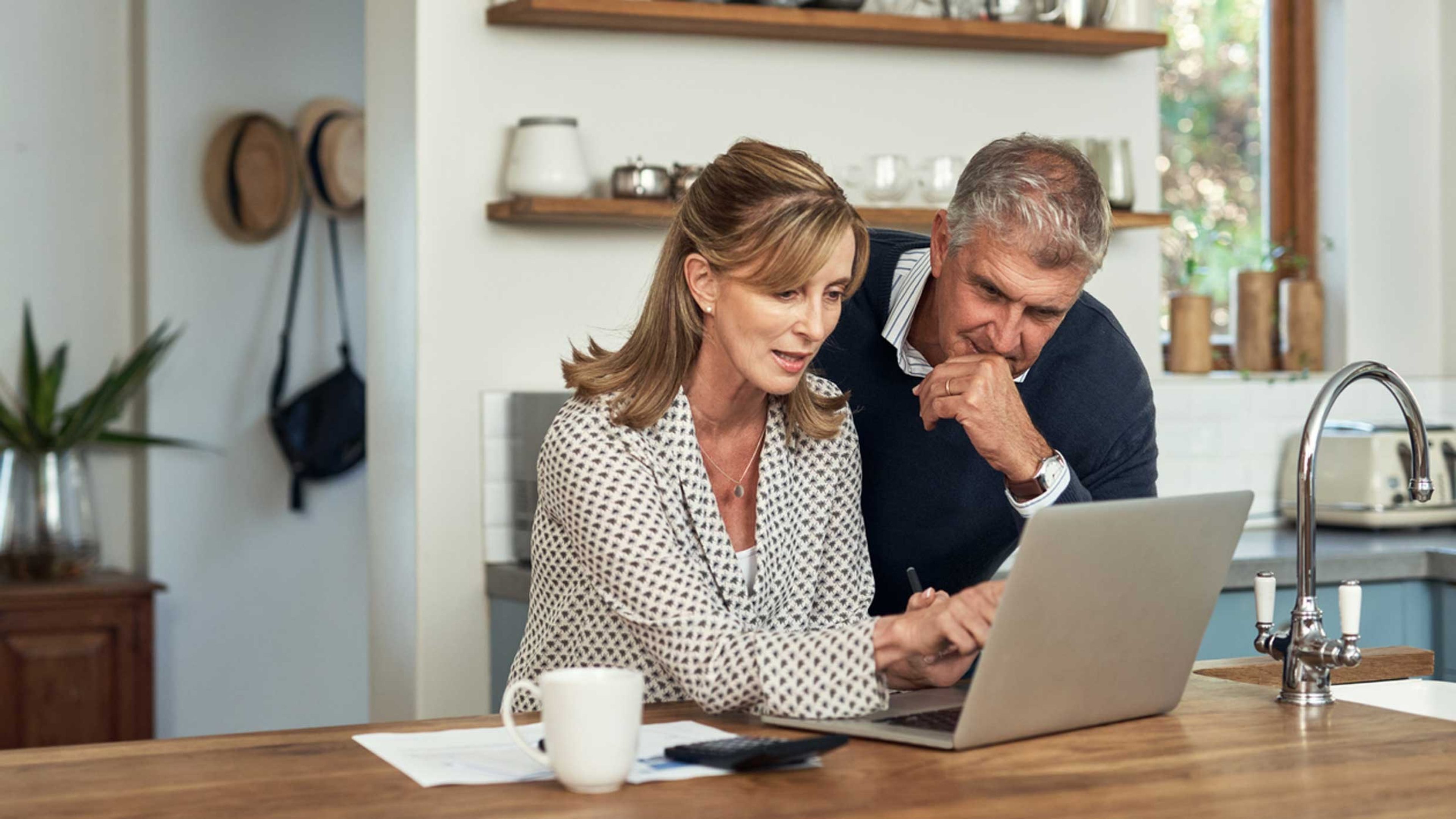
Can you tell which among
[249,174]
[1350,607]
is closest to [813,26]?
[249,174]

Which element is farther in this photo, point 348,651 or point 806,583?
point 348,651

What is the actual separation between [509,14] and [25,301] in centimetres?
188

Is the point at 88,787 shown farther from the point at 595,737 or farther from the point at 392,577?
the point at 392,577

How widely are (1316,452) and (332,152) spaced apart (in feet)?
11.1

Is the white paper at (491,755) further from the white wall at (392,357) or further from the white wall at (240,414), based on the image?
the white wall at (240,414)

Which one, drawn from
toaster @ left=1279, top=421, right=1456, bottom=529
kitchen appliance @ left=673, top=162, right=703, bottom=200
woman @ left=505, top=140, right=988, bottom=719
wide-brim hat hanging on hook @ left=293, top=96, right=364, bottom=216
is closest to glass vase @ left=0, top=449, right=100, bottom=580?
wide-brim hat hanging on hook @ left=293, top=96, right=364, bottom=216

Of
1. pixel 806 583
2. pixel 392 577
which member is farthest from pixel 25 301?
pixel 806 583

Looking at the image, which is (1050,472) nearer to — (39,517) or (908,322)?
(908,322)

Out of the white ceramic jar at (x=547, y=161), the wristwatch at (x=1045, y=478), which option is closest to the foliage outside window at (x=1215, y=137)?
the white ceramic jar at (x=547, y=161)

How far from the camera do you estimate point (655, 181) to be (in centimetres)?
335

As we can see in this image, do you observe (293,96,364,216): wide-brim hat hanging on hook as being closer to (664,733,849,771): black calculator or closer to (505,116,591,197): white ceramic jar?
(505,116,591,197): white ceramic jar

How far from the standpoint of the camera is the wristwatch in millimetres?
1989

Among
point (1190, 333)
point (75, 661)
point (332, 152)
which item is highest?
point (332, 152)

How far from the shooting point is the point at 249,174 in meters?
4.54
